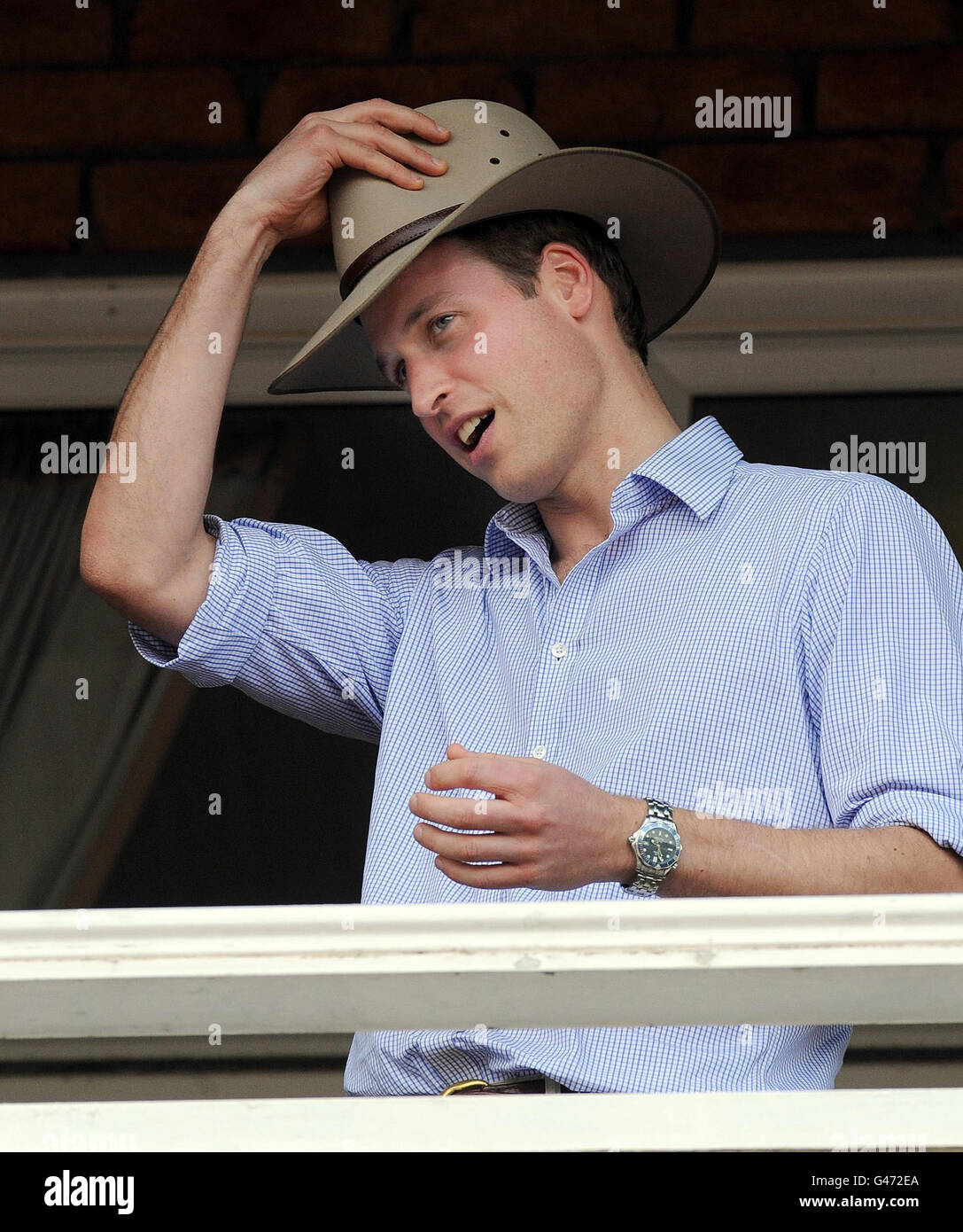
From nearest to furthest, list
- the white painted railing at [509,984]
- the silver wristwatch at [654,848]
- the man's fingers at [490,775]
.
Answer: the white painted railing at [509,984], the man's fingers at [490,775], the silver wristwatch at [654,848]

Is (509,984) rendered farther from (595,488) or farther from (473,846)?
(595,488)

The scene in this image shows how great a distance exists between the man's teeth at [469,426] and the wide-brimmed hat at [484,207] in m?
0.13

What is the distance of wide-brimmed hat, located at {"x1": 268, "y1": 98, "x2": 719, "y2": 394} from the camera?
1445 mm

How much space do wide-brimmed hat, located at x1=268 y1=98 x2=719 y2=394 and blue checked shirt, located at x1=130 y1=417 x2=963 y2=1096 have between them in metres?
0.19

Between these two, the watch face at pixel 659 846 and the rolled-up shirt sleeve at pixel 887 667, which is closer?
the watch face at pixel 659 846

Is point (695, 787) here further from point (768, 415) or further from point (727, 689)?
point (768, 415)

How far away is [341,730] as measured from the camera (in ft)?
5.38

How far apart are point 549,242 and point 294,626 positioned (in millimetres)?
424

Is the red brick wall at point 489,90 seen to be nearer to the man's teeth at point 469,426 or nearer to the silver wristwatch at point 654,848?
the man's teeth at point 469,426

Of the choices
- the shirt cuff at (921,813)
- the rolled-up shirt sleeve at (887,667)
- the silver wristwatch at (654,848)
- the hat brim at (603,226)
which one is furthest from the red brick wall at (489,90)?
the silver wristwatch at (654,848)

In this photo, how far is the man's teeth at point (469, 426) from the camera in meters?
1.43

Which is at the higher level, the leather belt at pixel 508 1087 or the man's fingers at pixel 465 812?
the man's fingers at pixel 465 812

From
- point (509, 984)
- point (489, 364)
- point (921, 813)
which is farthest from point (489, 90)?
point (509, 984)

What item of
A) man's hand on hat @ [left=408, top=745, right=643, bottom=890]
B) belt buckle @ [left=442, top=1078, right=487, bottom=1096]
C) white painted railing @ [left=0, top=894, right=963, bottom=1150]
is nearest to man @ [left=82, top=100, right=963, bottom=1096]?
belt buckle @ [left=442, top=1078, right=487, bottom=1096]
